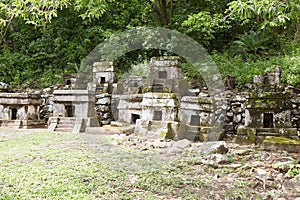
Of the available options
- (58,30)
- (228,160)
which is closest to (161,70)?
(228,160)

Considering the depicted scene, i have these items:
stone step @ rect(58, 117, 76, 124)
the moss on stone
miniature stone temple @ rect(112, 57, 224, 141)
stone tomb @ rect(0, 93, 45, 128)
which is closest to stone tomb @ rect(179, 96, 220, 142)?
miniature stone temple @ rect(112, 57, 224, 141)

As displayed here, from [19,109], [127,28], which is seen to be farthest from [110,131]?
[127,28]

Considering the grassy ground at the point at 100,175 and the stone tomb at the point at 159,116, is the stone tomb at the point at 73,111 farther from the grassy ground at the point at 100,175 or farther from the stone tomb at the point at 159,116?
the grassy ground at the point at 100,175

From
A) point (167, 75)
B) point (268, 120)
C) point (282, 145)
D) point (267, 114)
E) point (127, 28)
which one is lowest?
point (282, 145)

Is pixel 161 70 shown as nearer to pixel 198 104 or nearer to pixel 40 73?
pixel 198 104

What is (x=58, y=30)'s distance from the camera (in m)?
18.7

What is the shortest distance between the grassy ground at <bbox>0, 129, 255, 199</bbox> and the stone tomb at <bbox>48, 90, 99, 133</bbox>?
137 inches

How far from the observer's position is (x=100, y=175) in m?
5.05

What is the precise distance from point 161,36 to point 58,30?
7.42m

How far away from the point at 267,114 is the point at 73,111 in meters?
7.55

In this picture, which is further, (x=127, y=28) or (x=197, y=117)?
(x=127, y=28)

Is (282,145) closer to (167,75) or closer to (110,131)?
(110,131)

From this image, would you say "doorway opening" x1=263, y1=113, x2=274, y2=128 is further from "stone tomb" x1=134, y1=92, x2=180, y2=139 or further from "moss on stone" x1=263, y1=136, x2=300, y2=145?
"stone tomb" x1=134, y1=92, x2=180, y2=139

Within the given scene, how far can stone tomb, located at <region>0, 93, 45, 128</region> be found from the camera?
38.8 ft
